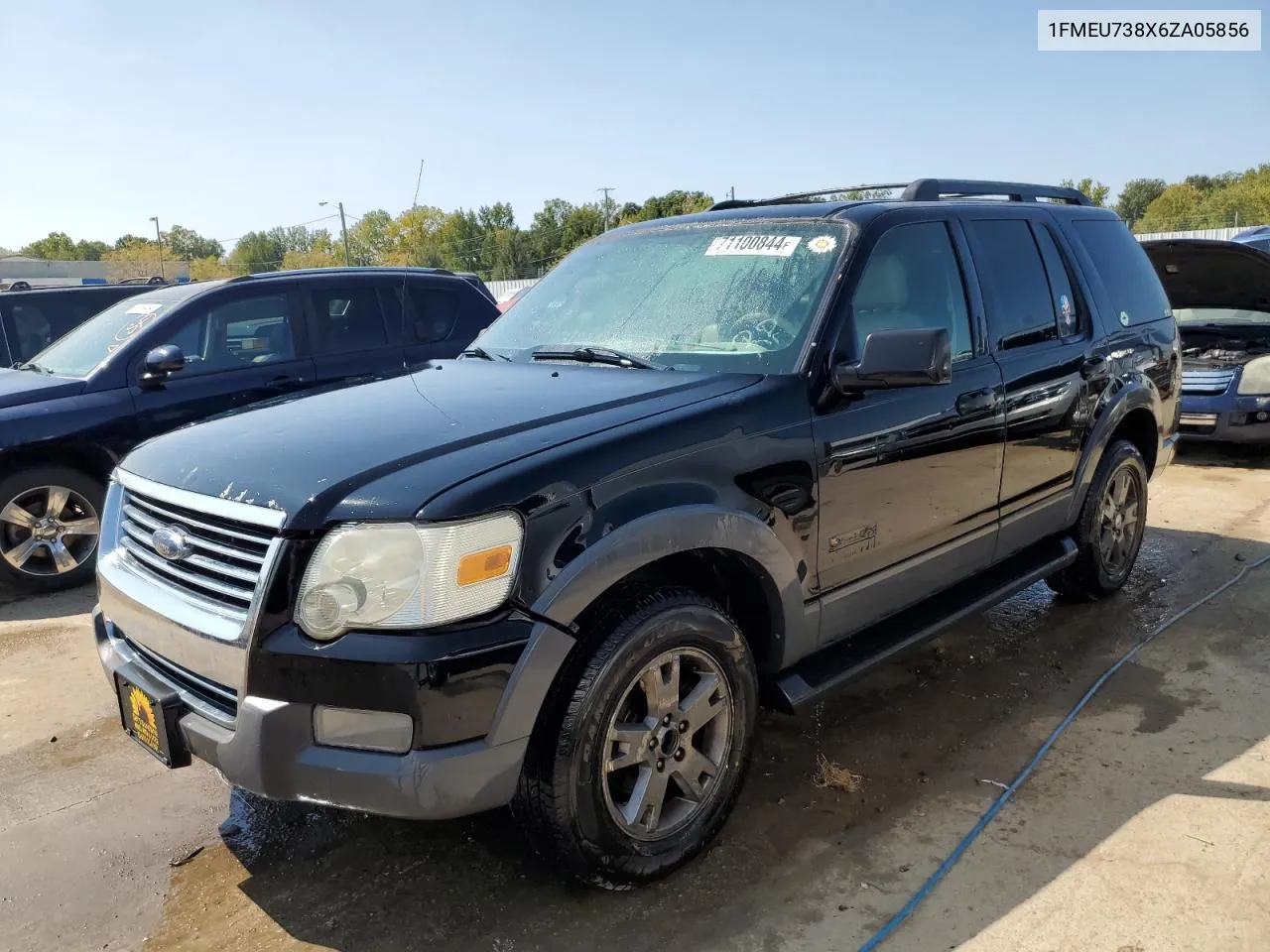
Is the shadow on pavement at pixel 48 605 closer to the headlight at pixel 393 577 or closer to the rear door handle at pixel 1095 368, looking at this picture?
the headlight at pixel 393 577

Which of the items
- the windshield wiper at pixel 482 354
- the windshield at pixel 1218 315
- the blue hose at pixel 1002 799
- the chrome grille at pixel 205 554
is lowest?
the blue hose at pixel 1002 799

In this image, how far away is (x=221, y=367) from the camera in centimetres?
617

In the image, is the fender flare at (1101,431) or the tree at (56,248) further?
the tree at (56,248)

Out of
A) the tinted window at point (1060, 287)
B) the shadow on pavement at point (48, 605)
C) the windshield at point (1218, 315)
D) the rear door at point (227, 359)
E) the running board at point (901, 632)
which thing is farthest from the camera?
the windshield at point (1218, 315)

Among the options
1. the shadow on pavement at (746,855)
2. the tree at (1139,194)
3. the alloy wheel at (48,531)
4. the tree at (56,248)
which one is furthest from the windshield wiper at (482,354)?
the tree at (56,248)

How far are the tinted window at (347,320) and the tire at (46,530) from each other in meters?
1.72

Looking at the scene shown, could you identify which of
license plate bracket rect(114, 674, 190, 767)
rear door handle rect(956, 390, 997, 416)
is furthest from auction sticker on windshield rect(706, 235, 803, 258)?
license plate bracket rect(114, 674, 190, 767)

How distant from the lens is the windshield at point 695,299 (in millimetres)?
3150

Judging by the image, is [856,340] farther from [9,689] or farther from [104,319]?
[104,319]

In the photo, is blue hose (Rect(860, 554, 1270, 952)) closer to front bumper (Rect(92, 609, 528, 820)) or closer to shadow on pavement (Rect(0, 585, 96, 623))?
front bumper (Rect(92, 609, 528, 820))

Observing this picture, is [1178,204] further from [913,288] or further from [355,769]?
[355,769]

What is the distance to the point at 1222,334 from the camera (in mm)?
8484

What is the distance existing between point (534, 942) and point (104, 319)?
18.9 feet

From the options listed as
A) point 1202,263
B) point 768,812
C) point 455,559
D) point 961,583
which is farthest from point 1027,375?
point 1202,263
